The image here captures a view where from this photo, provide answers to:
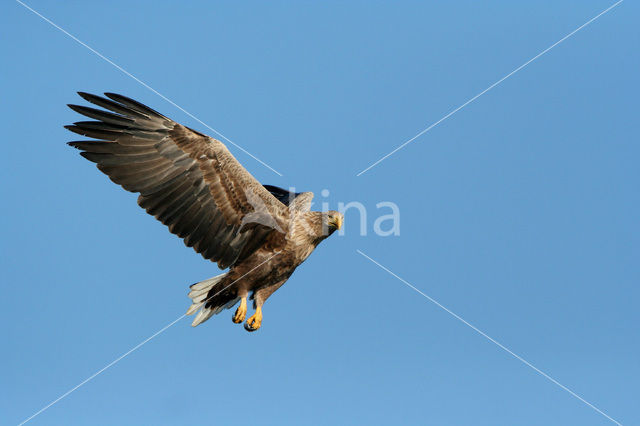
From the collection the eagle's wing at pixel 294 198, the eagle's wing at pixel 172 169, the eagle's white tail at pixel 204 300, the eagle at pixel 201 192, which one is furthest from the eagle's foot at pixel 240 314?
the eagle's wing at pixel 294 198

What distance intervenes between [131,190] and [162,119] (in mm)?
850

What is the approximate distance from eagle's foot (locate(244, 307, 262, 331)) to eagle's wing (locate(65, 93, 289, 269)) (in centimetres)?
106

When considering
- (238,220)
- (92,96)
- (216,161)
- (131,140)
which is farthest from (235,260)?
(92,96)

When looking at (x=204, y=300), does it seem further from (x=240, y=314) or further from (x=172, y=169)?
(x=172, y=169)

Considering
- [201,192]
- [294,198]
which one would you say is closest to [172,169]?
[201,192]

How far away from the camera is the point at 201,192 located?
936 cm

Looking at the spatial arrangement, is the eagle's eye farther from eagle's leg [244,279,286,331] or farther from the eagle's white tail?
the eagle's white tail

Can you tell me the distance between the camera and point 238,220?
9.48 m

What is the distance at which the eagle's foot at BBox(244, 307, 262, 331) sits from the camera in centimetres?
948

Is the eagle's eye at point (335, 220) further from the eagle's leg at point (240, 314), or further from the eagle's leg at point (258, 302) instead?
the eagle's leg at point (240, 314)

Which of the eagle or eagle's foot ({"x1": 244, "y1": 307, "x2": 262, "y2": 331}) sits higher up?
the eagle

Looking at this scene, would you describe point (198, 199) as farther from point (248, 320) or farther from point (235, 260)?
point (248, 320)

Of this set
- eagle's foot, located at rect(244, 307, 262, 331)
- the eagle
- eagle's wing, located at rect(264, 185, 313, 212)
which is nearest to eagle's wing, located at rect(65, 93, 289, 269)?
the eagle

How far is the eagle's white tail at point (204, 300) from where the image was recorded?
9812 mm
